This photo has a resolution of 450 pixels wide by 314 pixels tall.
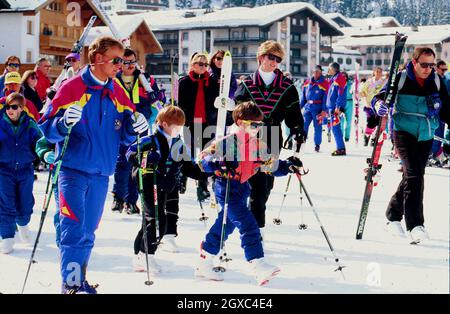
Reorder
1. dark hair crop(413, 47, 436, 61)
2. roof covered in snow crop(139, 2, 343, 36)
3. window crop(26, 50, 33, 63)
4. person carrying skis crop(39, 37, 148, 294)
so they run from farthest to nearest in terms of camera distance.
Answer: roof covered in snow crop(139, 2, 343, 36), window crop(26, 50, 33, 63), dark hair crop(413, 47, 436, 61), person carrying skis crop(39, 37, 148, 294)

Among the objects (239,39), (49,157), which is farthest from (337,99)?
(239,39)

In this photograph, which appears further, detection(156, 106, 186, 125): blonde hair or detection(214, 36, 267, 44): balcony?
detection(214, 36, 267, 44): balcony

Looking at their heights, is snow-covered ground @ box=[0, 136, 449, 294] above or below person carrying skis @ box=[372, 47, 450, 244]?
below

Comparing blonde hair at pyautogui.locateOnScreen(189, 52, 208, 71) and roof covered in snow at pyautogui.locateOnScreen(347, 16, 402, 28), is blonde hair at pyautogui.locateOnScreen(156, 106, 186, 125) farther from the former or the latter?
roof covered in snow at pyautogui.locateOnScreen(347, 16, 402, 28)

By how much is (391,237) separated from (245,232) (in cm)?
259

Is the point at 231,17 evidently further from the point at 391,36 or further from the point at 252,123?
the point at 252,123

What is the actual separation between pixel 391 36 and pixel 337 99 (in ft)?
265

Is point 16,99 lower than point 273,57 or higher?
lower

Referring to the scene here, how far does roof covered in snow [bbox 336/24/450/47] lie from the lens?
7925 centimetres

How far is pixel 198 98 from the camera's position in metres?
8.45

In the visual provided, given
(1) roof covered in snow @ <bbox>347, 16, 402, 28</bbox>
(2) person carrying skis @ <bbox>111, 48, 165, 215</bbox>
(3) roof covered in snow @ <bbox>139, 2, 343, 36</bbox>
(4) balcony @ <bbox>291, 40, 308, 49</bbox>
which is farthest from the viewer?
(1) roof covered in snow @ <bbox>347, 16, 402, 28</bbox>

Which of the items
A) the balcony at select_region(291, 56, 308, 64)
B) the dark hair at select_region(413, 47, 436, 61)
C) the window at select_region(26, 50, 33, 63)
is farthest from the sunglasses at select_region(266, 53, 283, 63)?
the balcony at select_region(291, 56, 308, 64)
